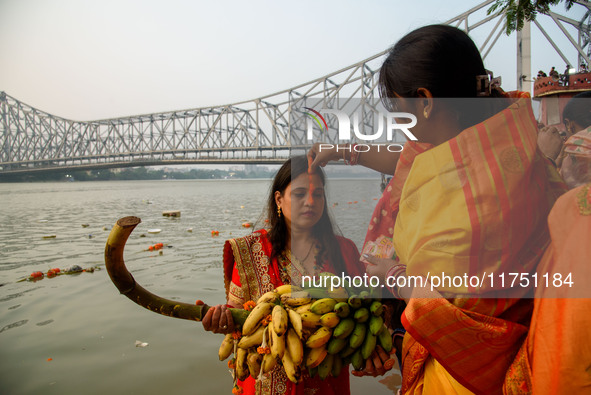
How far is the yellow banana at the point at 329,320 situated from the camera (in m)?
1.08

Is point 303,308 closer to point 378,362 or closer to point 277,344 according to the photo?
point 277,344

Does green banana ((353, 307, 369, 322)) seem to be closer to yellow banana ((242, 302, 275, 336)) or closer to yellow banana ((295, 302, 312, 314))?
yellow banana ((295, 302, 312, 314))

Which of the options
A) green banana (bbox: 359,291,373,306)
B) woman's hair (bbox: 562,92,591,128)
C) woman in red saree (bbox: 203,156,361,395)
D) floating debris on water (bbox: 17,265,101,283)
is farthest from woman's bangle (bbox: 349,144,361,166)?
floating debris on water (bbox: 17,265,101,283)

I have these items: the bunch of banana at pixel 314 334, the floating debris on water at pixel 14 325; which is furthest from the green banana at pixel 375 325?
the floating debris on water at pixel 14 325

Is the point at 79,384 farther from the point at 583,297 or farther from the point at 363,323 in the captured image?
the point at 583,297

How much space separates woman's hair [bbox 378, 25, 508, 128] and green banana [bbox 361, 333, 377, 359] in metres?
0.64

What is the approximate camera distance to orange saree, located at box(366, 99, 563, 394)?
83cm

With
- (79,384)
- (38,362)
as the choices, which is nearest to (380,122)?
(79,384)

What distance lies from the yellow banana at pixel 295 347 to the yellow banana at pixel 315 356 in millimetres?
23

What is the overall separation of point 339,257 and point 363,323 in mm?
544

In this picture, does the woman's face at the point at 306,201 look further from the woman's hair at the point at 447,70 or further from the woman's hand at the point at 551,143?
the woman's hand at the point at 551,143

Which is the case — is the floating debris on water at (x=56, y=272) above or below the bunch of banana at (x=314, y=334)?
below

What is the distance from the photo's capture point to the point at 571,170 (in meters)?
1.11

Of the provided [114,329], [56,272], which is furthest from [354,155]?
[56,272]
